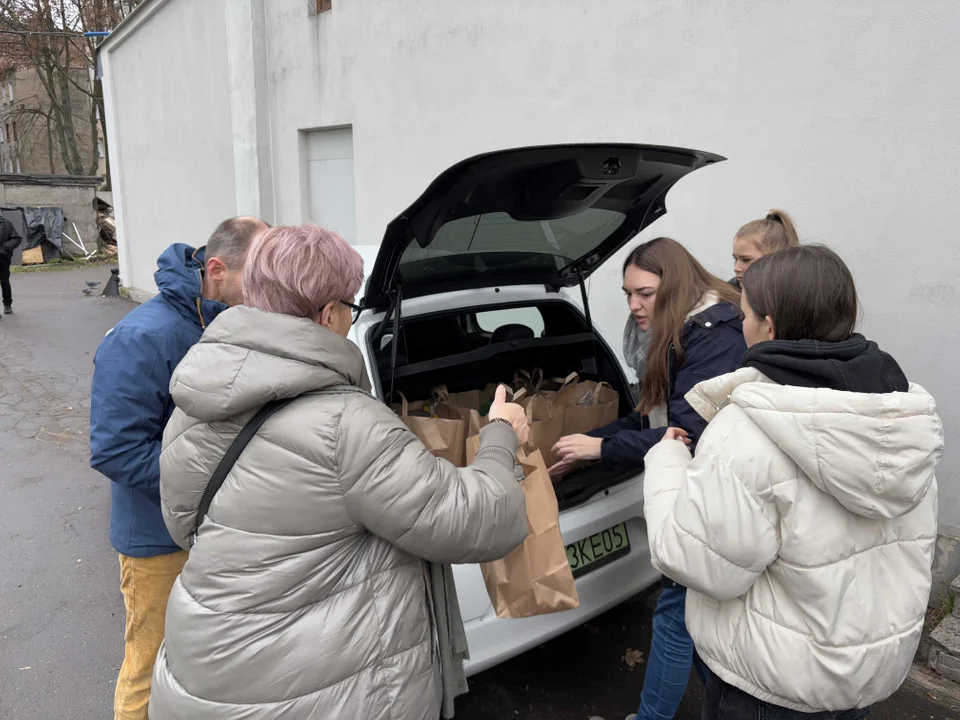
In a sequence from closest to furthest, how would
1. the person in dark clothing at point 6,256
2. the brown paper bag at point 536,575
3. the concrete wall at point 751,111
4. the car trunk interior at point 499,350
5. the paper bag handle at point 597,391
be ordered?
the brown paper bag at point 536,575 < the paper bag handle at point 597,391 < the car trunk interior at point 499,350 < the concrete wall at point 751,111 < the person in dark clothing at point 6,256

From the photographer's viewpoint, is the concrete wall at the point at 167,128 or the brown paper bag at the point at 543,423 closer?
the brown paper bag at the point at 543,423

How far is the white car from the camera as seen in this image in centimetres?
208

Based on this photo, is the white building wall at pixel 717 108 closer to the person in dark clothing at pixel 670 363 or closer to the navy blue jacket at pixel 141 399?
the navy blue jacket at pixel 141 399

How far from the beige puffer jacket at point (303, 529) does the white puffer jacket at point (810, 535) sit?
42 cm

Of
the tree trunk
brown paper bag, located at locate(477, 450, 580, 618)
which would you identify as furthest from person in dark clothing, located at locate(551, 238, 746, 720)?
the tree trunk

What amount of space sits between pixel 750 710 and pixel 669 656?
2.04 feet

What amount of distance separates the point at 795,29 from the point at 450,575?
A: 11.3 feet

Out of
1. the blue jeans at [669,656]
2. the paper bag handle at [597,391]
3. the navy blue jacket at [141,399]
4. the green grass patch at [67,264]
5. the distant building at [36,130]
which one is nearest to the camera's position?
the navy blue jacket at [141,399]

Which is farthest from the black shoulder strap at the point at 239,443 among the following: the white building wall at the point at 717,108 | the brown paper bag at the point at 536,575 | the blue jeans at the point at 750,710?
the white building wall at the point at 717,108

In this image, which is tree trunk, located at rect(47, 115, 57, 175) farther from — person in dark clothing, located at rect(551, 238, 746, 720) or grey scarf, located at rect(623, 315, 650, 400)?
person in dark clothing, located at rect(551, 238, 746, 720)

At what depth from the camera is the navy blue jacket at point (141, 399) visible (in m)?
1.90

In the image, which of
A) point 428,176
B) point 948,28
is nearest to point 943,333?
point 948,28

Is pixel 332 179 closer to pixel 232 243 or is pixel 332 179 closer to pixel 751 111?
pixel 751 111

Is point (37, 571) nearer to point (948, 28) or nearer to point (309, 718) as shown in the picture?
point (309, 718)
